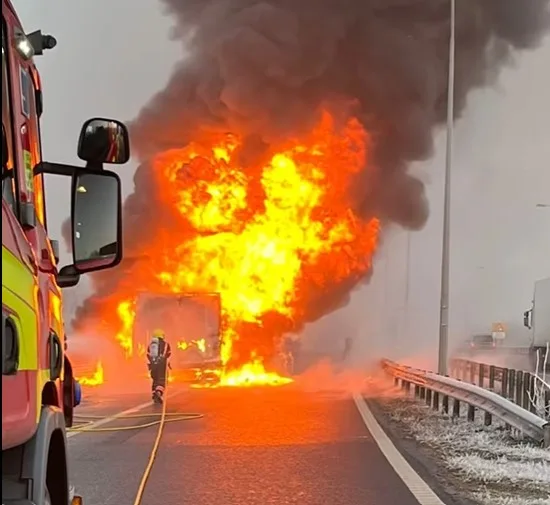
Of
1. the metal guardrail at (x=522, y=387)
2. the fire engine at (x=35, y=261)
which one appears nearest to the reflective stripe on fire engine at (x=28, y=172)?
the fire engine at (x=35, y=261)

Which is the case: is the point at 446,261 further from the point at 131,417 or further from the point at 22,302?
the point at 22,302

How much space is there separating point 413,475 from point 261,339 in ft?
56.6

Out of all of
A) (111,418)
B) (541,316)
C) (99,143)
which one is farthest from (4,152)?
(541,316)

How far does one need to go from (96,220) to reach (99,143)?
1.17 feet

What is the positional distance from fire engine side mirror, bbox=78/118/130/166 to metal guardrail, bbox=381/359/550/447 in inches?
275

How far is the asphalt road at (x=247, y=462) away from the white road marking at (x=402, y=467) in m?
0.09

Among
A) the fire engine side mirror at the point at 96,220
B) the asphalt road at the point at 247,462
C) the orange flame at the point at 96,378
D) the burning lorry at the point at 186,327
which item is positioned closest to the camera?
the fire engine side mirror at the point at 96,220

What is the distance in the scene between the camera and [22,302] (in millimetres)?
2730

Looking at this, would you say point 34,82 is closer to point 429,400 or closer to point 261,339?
point 429,400

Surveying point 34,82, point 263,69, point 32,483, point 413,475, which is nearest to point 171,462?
point 413,475

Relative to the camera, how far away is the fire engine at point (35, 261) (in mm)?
2629

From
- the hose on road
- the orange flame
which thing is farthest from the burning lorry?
the hose on road

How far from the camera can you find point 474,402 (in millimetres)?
11930

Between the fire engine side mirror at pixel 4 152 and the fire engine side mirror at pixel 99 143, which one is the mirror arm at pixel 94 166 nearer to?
the fire engine side mirror at pixel 99 143
